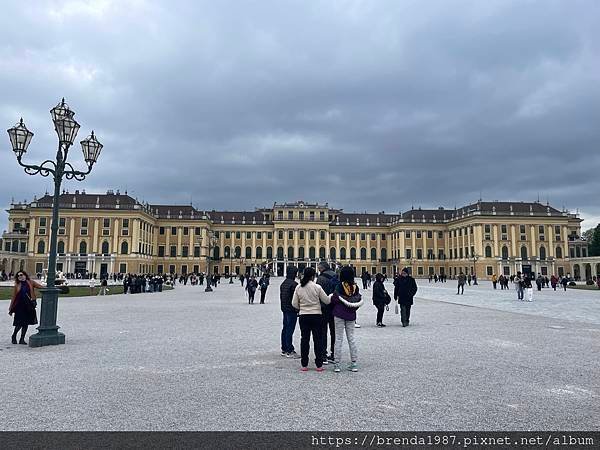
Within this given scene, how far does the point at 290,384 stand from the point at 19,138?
347 inches

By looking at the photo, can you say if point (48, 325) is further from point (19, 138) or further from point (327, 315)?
point (327, 315)

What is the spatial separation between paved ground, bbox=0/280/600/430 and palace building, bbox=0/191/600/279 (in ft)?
199

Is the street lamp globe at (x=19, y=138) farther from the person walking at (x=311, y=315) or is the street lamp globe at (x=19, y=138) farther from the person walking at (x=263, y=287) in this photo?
the person walking at (x=263, y=287)

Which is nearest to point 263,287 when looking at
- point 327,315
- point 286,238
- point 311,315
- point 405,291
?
point 405,291

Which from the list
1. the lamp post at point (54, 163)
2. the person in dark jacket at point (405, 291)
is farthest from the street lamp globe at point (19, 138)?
the person in dark jacket at point (405, 291)

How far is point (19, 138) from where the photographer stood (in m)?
10.4

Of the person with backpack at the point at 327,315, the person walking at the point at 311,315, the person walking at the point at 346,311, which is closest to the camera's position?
the person walking at the point at 346,311

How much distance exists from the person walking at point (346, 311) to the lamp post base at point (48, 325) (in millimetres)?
6285

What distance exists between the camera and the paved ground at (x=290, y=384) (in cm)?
473

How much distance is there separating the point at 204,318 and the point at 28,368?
791cm

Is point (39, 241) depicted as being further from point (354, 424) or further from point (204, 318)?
point (354, 424)

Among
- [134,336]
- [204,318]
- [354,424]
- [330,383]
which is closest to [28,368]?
[134,336]

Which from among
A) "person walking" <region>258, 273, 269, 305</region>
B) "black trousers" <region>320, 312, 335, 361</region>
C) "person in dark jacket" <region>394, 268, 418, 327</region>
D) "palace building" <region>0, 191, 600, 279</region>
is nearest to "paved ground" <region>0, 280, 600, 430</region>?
"black trousers" <region>320, 312, 335, 361</region>

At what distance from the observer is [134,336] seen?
35.1 ft
